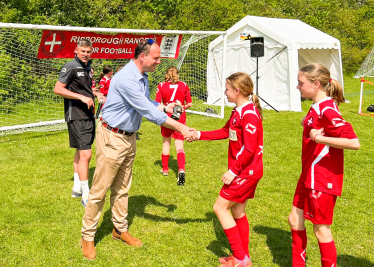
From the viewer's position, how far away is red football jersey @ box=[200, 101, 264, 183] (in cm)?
334

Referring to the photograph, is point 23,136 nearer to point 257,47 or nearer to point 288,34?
point 257,47

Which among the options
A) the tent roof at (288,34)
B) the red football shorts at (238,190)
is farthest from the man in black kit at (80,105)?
the tent roof at (288,34)

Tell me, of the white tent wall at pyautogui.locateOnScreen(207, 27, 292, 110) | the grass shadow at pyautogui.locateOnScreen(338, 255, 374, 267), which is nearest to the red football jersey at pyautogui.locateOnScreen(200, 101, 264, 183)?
the grass shadow at pyautogui.locateOnScreen(338, 255, 374, 267)

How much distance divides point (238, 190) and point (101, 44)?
7.84 m

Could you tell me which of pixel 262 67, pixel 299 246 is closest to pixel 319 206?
pixel 299 246

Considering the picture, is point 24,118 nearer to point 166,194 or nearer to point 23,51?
point 23,51

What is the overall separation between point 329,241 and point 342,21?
35.0 meters

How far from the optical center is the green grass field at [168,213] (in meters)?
4.06

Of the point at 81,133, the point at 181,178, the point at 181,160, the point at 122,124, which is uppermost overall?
the point at 122,124

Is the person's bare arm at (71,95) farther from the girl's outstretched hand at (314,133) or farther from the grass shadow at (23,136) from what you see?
the grass shadow at (23,136)

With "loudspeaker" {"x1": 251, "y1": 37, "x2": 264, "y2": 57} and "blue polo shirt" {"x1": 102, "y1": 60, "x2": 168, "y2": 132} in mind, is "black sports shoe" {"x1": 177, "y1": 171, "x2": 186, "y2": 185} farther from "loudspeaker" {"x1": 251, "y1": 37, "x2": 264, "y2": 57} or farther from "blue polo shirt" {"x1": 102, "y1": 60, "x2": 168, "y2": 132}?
"loudspeaker" {"x1": 251, "y1": 37, "x2": 264, "y2": 57}

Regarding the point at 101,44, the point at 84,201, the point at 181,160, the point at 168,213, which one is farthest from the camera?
the point at 101,44

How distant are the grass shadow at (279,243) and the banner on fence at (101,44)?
7.04m

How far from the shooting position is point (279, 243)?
4340 millimetres
